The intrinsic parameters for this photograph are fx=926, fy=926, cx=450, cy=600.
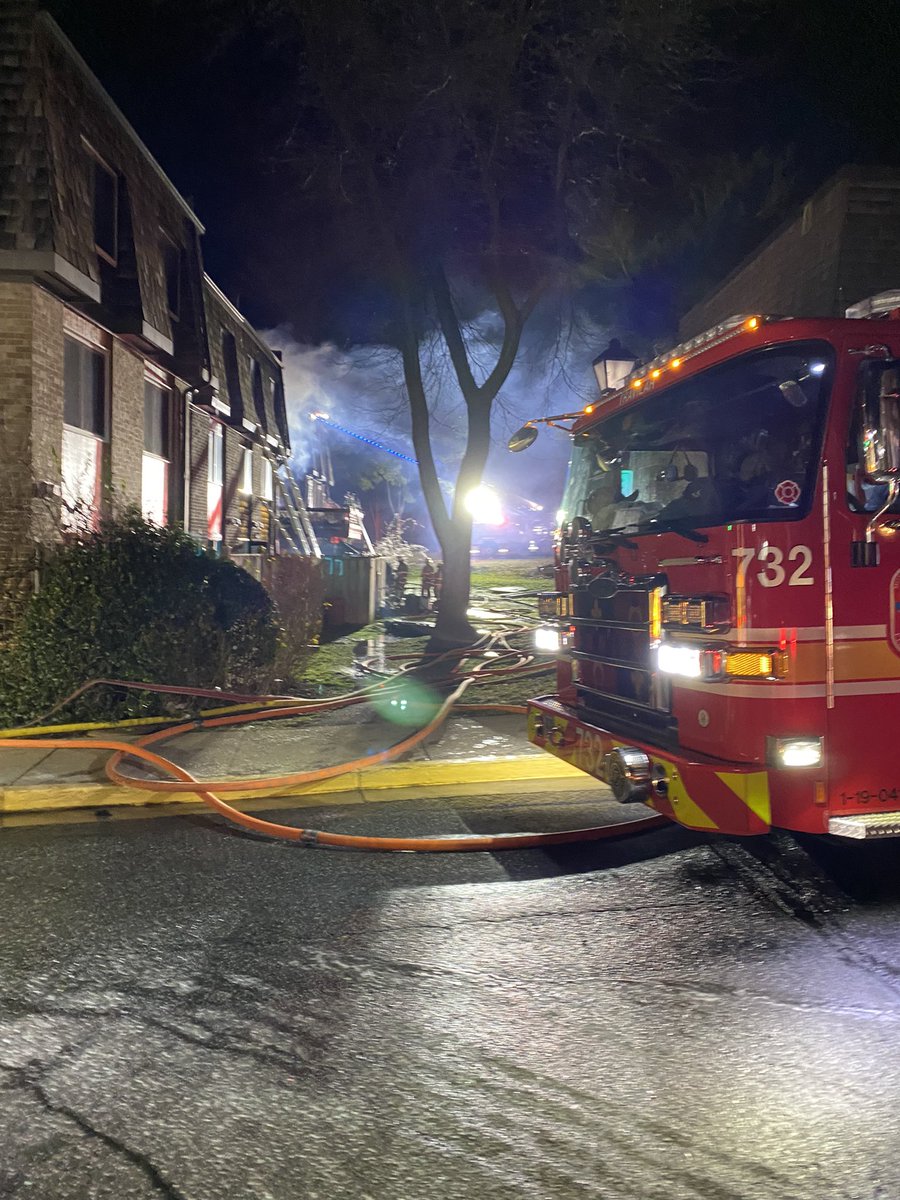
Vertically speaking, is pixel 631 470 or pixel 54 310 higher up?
pixel 54 310

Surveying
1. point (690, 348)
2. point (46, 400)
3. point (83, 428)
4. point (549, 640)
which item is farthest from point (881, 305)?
point (83, 428)

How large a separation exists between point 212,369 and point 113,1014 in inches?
545

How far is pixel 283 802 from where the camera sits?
625 cm

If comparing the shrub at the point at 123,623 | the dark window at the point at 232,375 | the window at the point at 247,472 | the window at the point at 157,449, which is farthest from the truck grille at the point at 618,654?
the window at the point at 247,472

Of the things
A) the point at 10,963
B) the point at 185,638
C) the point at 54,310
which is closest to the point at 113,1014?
the point at 10,963

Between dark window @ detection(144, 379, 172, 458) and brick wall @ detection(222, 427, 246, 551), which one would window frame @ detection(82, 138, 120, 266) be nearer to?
dark window @ detection(144, 379, 172, 458)

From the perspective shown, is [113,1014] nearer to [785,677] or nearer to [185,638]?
[785,677]

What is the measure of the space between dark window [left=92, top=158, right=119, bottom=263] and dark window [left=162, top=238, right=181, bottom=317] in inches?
85.2

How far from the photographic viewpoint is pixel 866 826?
396cm

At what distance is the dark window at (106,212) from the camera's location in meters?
11.4

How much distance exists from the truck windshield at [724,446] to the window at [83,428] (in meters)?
6.65

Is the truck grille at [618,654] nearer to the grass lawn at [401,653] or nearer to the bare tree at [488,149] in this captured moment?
the grass lawn at [401,653]

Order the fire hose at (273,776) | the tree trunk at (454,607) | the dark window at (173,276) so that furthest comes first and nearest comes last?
the tree trunk at (454,607) < the dark window at (173,276) < the fire hose at (273,776)

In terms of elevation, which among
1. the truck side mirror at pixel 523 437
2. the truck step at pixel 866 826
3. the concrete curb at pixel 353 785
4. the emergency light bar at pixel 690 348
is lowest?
the concrete curb at pixel 353 785
